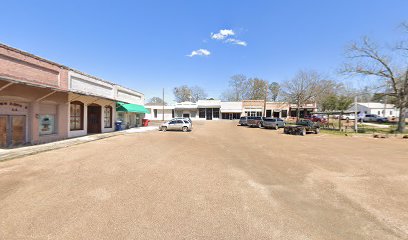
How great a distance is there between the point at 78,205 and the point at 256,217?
4.11m

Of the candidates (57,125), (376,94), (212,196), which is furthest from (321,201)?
(376,94)

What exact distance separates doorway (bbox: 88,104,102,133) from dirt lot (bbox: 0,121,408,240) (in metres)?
12.7

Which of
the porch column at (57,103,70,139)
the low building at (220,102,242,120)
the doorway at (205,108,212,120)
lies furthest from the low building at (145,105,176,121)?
the porch column at (57,103,70,139)

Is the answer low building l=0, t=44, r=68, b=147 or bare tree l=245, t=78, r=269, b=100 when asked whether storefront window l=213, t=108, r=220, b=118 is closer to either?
bare tree l=245, t=78, r=269, b=100

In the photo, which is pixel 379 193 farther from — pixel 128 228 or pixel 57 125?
pixel 57 125

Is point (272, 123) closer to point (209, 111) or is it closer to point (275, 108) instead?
point (209, 111)

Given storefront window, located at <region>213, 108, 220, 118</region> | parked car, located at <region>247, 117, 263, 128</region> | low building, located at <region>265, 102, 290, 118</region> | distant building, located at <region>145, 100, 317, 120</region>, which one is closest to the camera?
parked car, located at <region>247, 117, 263, 128</region>

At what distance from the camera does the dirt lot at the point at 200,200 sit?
11.9ft

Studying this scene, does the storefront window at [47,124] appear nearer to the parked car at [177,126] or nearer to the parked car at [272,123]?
the parked car at [177,126]

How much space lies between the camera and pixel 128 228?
366cm

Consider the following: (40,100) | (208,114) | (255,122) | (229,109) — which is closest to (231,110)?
(229,109)

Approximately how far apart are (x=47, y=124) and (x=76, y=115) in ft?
11.0

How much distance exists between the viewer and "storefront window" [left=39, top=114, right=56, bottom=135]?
13.7 m

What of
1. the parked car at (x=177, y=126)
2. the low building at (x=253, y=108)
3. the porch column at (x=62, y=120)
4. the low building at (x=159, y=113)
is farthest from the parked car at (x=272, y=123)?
the low building at (x=159, y=113)
